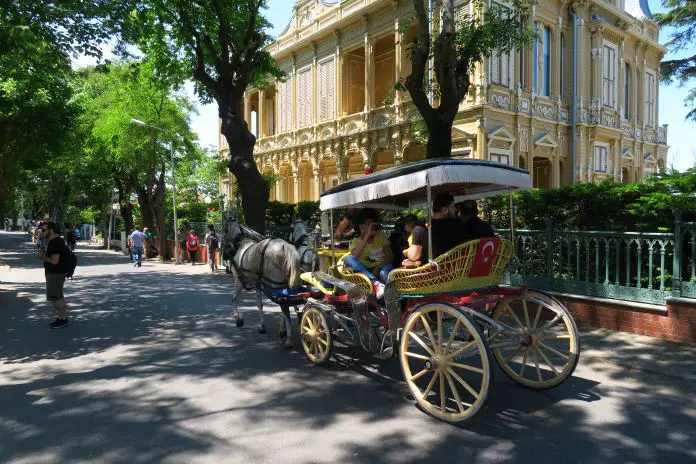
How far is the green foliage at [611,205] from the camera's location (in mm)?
7093

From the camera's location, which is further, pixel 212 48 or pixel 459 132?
pixel 459 132

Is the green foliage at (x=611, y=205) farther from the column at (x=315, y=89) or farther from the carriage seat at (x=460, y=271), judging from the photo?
the column at (x=315, y=89)

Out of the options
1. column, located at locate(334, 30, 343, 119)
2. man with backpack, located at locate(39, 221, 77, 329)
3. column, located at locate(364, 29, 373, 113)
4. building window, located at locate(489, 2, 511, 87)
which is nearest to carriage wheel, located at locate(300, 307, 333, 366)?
man with backpack, located at locate(39, 221, 77, 329)

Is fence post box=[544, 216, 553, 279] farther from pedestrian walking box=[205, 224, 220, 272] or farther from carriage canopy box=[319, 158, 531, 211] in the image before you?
pedestrian walking box=[205, 224, 220, 272]

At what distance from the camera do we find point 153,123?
26.2 meters

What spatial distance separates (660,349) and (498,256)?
329 centimetres

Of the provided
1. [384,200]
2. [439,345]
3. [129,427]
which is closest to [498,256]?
[439,345]

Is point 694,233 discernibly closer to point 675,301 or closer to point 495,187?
point 675,301

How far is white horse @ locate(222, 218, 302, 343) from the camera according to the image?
7492 millimetres

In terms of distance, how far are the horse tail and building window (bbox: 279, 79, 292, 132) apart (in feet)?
68.5

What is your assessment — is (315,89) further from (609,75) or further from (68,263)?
(68,263)

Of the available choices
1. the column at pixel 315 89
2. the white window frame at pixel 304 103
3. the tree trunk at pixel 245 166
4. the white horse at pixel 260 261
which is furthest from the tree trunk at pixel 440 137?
the white window frame at pixel 304 103

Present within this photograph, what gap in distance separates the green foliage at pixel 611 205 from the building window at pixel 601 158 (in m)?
14.3

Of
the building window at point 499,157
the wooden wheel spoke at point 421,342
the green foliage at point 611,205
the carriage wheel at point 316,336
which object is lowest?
the carriage wheel at point 316,336
